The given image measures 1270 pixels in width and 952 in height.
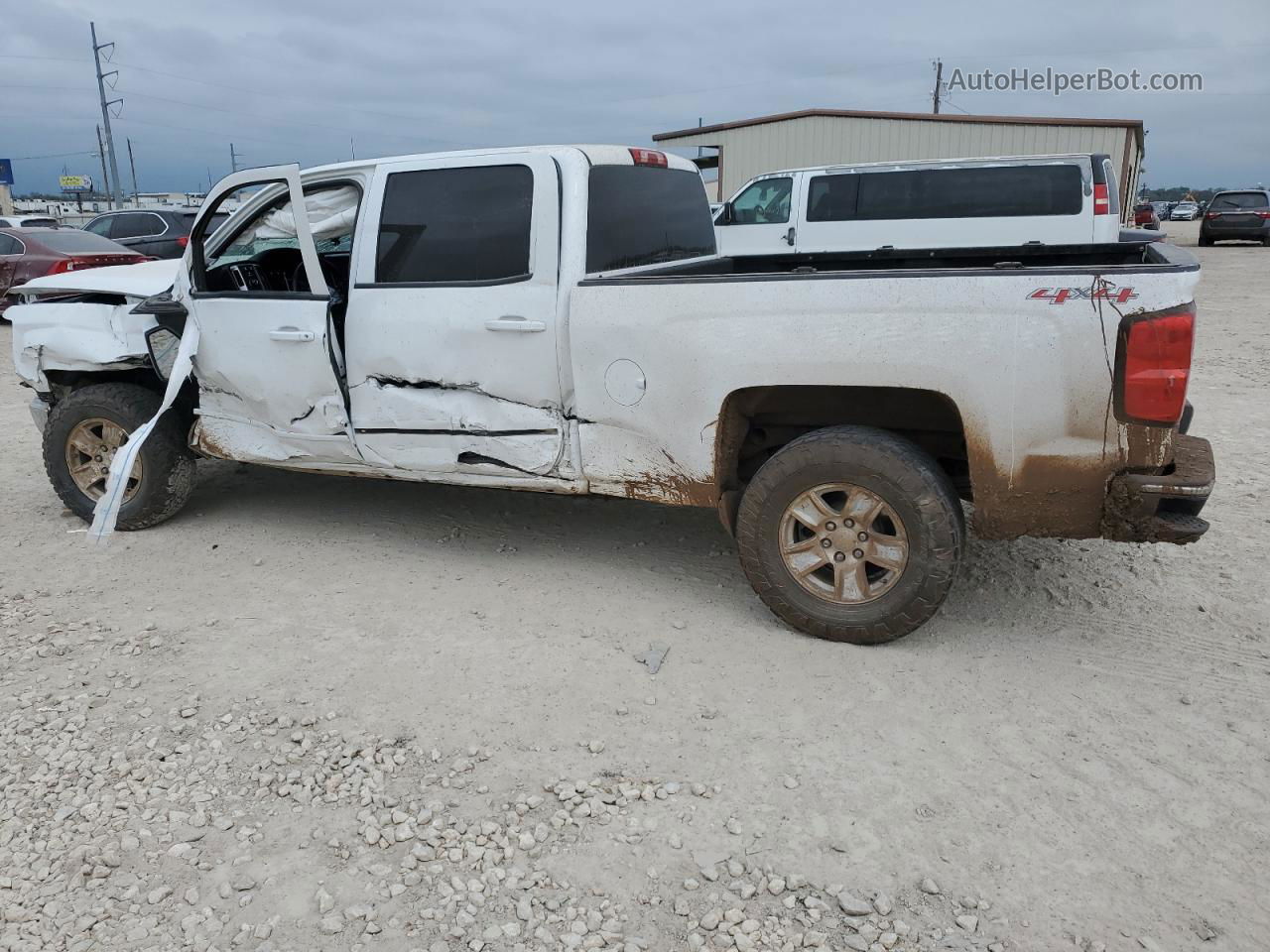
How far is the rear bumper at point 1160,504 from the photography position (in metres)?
3.19

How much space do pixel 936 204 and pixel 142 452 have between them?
9236 millimetres

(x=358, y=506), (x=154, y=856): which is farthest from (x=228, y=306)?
(x=154, y=856)

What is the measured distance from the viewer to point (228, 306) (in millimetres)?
4613

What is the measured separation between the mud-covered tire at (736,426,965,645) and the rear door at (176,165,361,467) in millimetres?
2054

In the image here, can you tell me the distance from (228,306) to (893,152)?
Answer: 19160 mm

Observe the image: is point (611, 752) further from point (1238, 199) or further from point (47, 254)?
point (1238, 199)

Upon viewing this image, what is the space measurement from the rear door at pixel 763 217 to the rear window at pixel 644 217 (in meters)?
6.86

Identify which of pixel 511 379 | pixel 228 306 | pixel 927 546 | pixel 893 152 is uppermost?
pixel 893 152

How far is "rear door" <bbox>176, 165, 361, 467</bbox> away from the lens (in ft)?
14.4

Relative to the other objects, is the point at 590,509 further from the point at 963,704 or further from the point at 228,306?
the point at 963,704

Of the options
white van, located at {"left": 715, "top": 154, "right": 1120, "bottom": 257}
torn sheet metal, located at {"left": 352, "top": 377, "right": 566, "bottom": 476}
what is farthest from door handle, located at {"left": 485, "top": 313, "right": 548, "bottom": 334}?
white van, located at {"left": 715, "top": 154, "right": 1120, "bottom": 257}

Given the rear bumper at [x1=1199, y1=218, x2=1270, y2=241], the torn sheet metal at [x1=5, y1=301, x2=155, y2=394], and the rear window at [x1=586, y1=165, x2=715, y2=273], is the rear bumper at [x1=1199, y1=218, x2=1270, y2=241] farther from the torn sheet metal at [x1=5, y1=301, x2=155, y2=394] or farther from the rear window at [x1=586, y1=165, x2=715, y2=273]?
the torn sheet metal at [x1=5, y1=301, x2=155, y2=394]

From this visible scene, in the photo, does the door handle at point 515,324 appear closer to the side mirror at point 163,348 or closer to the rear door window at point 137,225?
the side mirror at point 163,348

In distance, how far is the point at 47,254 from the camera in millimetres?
12930
